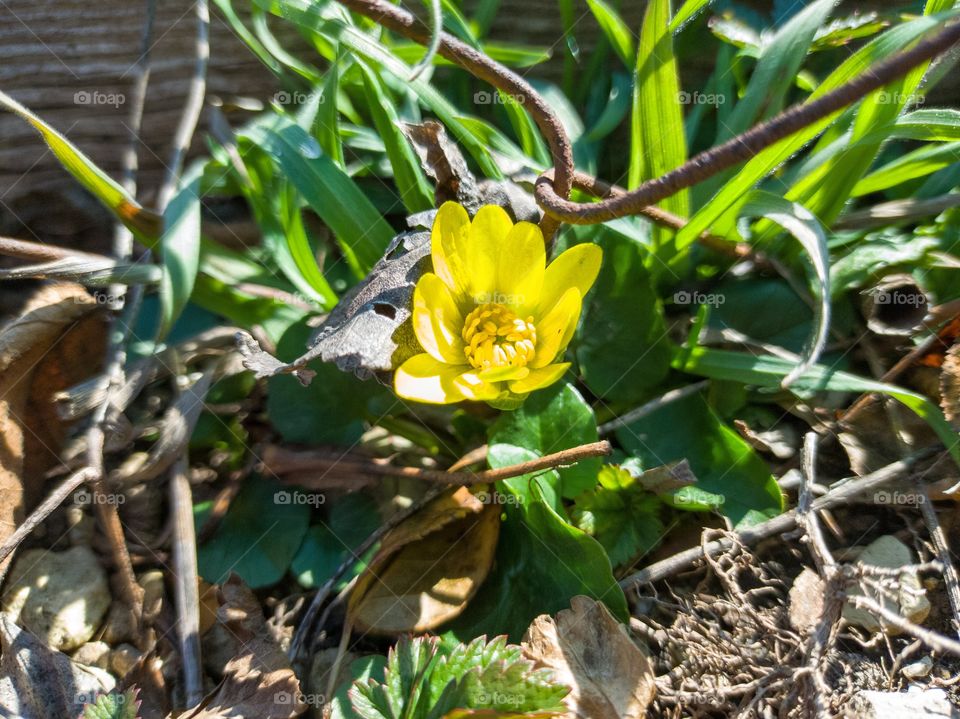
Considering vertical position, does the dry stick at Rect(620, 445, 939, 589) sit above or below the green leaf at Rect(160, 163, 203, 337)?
below

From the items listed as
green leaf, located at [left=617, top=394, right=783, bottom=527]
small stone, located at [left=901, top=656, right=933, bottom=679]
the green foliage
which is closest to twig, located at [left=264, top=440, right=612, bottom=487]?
green leaf, located at [left=617, top=394, right=783, bottom=527]

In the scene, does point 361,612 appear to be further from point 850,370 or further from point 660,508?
point 850,370

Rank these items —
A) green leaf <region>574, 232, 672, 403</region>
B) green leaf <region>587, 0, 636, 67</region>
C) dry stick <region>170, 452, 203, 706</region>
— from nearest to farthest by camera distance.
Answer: dry stick <region>170, 452, 203, 706</region>, green leaf <region>574, 232, 672, 403</region>, green leaf <region>587, 0, 636, 67</region>

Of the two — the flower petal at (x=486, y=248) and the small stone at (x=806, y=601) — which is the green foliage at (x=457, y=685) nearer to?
the small stone at (x=806, y=601)

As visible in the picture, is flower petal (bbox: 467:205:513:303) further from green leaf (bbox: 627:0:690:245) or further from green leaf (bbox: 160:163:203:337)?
green leaf (bbox: 160:163:203:337)

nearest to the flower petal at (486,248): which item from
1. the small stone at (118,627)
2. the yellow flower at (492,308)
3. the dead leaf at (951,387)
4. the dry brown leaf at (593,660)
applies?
the yellow flower at (492,308)

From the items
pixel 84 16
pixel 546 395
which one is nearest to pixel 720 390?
pixel 546 395

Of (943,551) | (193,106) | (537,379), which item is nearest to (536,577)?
(537,379)
